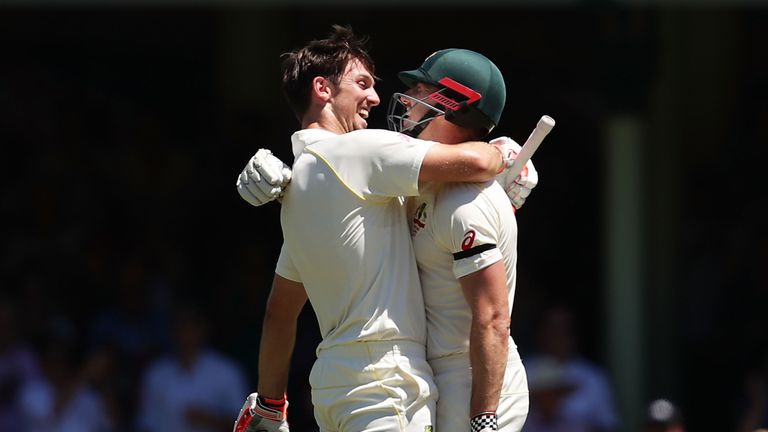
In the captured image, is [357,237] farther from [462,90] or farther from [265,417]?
[265,417]

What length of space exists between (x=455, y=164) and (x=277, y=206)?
531 cm

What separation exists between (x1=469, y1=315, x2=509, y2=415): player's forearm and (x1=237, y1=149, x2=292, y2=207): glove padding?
0.67 m

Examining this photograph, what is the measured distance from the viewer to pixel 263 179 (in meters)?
4.14

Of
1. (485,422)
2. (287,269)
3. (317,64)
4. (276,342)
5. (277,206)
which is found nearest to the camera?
(485,422)

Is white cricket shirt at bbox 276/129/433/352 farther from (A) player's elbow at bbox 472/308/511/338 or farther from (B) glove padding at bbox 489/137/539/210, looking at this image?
(B) glove padding at bbox 489/137/539/210

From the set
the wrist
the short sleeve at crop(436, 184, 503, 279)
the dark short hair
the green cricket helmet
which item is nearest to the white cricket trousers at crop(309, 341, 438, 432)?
the short sleeve at crop(436, 184, 503, 279)

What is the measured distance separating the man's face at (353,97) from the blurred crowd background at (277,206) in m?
2.88

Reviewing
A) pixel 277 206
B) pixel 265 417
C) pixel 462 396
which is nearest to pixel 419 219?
pixel 462 396

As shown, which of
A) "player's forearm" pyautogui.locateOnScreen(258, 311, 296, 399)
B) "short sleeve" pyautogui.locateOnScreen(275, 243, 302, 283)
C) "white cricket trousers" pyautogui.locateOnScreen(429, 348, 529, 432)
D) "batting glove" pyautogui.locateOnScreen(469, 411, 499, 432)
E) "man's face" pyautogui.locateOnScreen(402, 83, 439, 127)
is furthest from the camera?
"player's forearm" pyautogui.locateOnScreen(258, 311, 296, 399)

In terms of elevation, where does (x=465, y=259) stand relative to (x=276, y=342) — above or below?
above

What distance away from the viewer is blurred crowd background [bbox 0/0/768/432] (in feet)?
27.0
